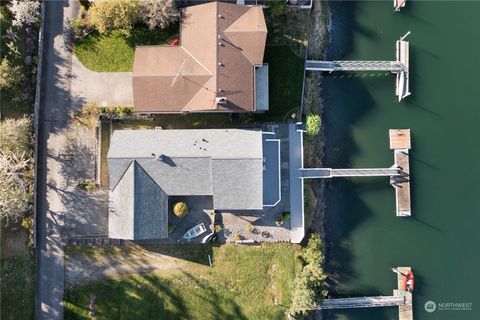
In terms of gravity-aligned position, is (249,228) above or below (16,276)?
above

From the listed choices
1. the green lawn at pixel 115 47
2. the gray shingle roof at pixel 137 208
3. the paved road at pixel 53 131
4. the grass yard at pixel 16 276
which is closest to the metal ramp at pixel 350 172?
the gray shingle roof at pixel 137 208

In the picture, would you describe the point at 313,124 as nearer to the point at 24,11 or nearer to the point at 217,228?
the point at 217,228

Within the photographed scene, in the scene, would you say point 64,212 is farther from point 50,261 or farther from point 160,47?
point 160,47

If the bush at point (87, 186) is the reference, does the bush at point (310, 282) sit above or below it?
below

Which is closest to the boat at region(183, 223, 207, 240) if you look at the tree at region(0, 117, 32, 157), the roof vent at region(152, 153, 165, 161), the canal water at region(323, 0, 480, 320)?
the roof vent at region(152, 153, 165, 161)

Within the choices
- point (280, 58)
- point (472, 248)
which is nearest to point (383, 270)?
point (472, 248)

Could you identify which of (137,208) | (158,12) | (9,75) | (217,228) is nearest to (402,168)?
(217,228)

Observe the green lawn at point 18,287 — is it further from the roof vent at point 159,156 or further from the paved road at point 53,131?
the roof vent at point 159,156
